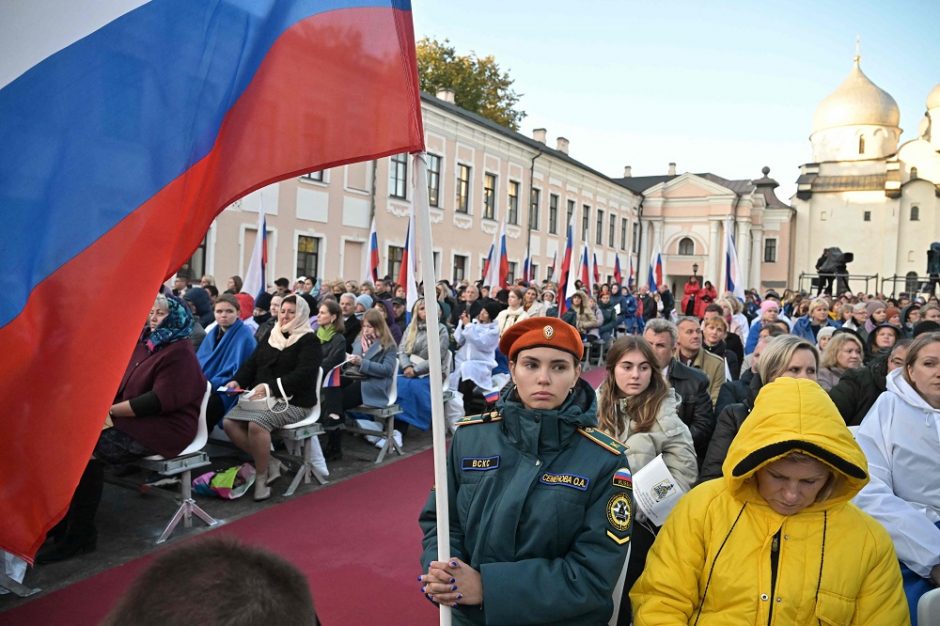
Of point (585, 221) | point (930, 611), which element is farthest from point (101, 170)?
point (585, 221)

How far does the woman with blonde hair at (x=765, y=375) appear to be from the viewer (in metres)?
3.55

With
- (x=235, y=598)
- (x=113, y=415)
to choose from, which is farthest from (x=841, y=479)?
(x=113, y=415)

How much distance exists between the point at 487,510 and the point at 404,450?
18.7 ft

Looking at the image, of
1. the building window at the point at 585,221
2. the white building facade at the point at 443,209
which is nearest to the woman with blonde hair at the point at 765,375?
the white building facade at the point at 443,209

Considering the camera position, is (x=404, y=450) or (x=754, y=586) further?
(x=404, y=450)

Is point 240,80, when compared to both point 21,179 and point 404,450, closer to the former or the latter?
point 21,179

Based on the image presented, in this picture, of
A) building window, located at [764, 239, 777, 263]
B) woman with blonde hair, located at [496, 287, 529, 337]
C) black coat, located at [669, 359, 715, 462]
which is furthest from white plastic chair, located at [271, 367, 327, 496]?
building window, located at [764, 239, 777, 263]

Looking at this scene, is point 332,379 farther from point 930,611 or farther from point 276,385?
point 930,611

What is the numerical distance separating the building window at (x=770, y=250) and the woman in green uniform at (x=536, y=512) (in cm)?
5731

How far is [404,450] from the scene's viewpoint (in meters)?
7.75

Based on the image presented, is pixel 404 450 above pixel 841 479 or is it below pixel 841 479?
below

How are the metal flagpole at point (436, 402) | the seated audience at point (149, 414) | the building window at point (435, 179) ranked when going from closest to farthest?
the metal flagpole at point (436, 402)
the seated audience at point (149, 414)
the building window at point (435, 179)

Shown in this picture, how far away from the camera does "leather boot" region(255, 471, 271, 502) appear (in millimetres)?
5766

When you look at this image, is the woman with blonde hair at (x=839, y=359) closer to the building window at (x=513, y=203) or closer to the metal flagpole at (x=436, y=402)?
the metal flagpole at (x=436, y=402)
